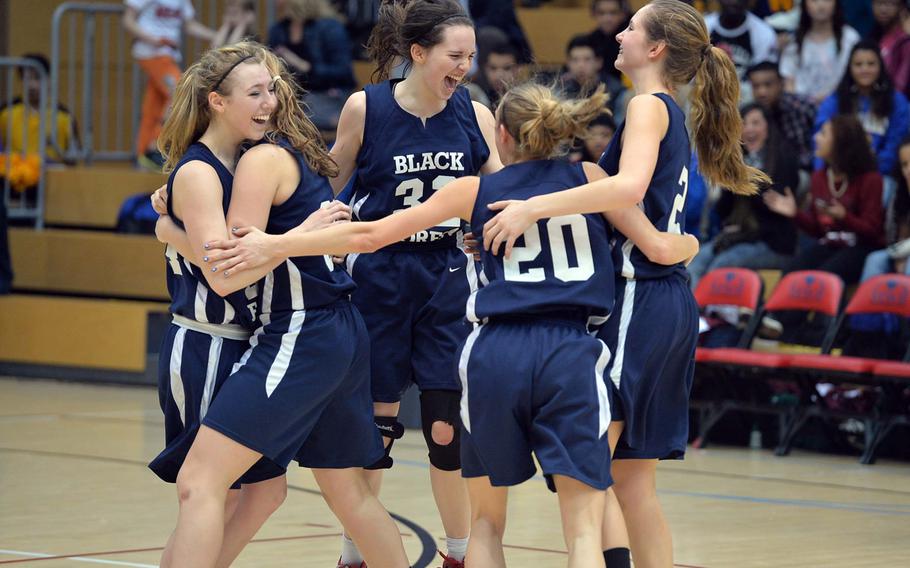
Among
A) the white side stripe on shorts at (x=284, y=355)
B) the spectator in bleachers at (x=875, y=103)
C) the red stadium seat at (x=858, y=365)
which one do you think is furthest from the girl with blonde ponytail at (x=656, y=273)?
the spectator in bleachers at (x=875, y=103)

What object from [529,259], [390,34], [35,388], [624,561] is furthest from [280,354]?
[35,388]

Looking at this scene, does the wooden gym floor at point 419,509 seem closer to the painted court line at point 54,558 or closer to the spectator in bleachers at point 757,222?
the painted court line at point 54,558

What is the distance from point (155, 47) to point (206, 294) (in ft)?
29.8

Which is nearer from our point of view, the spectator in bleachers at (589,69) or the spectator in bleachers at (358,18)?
the spectator in bleachers at (589,69)

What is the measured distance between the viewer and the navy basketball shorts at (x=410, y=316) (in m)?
5.05

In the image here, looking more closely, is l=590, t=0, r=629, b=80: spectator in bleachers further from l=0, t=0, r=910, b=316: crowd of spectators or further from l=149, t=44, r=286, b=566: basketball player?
l=149, t=44, r=286, b=566: basketball player

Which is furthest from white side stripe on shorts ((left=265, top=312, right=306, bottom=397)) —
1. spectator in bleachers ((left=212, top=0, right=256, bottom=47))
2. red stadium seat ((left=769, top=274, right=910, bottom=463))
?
spectator in bleachers ((left=212, top=0, right=256, bottom=47))

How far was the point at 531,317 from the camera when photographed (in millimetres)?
4027

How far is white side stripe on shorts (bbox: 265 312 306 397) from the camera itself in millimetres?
4129

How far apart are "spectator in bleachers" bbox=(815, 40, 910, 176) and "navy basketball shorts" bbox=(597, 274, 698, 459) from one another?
586 centimetres

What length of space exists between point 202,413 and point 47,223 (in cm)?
917

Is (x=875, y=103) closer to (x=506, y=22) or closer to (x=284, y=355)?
→ (x=506, y=22)

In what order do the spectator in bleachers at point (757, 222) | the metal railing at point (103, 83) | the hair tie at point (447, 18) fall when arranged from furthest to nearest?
the metal railing at point (103, 83) → the spectator in bleachers at point (757, 222) → the hair tie at point (447, 18)

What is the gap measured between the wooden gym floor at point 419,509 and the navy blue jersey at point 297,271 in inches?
60.2
